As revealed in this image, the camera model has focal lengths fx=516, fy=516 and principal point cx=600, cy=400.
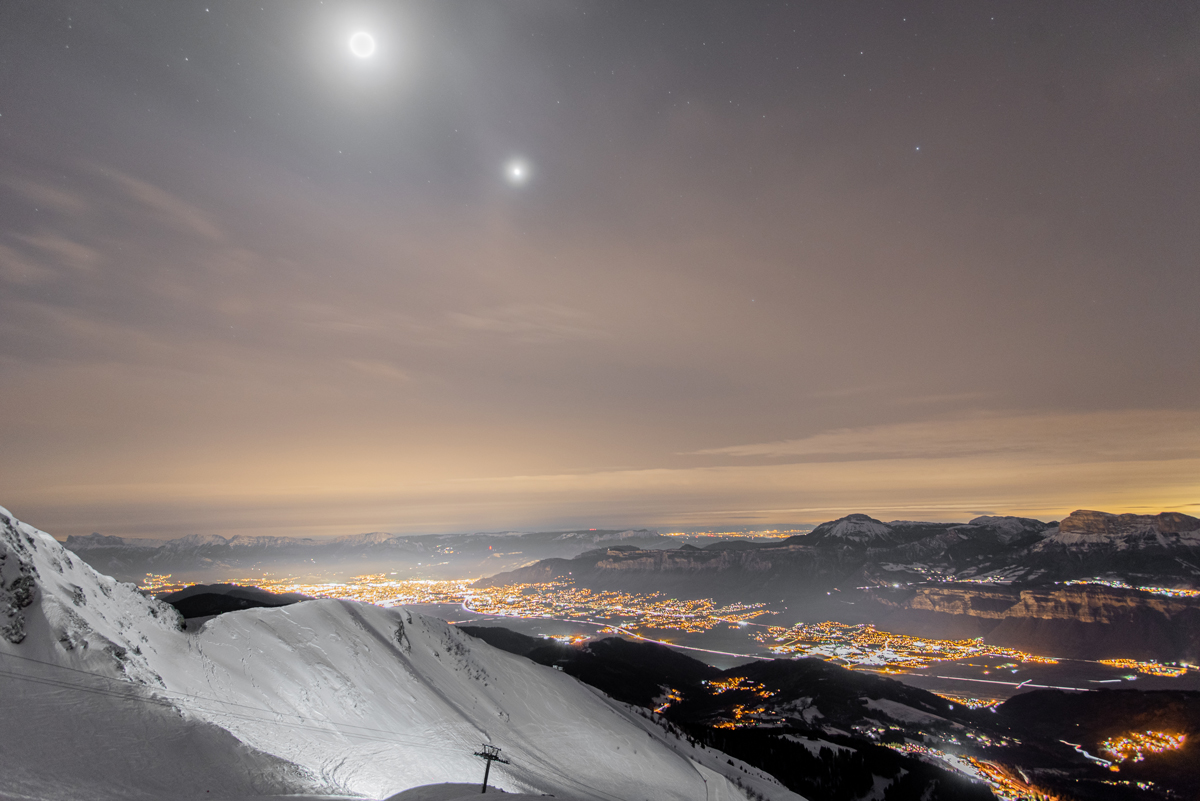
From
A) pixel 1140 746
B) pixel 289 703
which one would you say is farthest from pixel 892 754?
pixel 1140 746

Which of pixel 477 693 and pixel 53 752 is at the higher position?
pixel 53 752

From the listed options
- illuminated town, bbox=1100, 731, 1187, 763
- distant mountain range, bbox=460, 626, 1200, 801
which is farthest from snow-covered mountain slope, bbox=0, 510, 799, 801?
illuminated town, bbox=1100, 731, 1187, 763

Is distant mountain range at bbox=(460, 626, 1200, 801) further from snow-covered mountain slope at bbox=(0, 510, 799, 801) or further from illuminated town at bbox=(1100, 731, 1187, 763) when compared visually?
snow-covered mountain slope at bbox=(0, 510, 799, 801)

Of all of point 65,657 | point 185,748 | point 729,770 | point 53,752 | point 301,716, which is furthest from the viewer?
point 729,770

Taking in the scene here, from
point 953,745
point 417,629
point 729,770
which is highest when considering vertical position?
point 417,629

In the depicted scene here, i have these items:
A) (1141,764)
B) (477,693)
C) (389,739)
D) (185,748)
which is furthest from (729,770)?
(1141,764)

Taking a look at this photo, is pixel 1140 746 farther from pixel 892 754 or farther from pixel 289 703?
pixel 289 703

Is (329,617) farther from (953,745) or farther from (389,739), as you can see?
(953,745)
